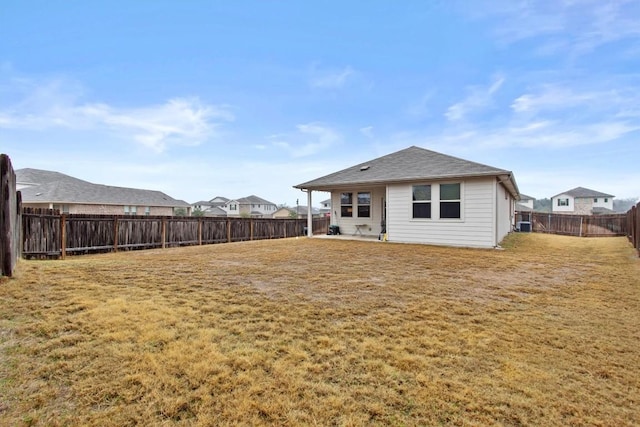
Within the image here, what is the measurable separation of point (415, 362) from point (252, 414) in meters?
1.46

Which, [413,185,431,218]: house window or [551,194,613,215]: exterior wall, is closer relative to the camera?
[413,185,431,218]: house window

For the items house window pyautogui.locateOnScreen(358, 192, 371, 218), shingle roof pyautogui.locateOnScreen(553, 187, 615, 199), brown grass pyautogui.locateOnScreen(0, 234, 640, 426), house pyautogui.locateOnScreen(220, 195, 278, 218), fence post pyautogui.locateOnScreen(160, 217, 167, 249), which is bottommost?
brown grass pyautogui.locateOnScreen(0, 234, 640, 426)

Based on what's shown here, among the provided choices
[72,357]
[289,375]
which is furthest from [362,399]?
[72,357]

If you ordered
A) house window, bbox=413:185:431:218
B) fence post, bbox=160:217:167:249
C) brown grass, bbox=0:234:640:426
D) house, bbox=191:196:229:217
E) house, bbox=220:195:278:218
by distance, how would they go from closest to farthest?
1. brown grass, bbox=0:234:640:426
2. house window, bbox=413:185:431:218
3. fence post, bbox=160:217:167:249
4. house, bbox=220:195:278:218
5. house, bbox=191:196:229:217

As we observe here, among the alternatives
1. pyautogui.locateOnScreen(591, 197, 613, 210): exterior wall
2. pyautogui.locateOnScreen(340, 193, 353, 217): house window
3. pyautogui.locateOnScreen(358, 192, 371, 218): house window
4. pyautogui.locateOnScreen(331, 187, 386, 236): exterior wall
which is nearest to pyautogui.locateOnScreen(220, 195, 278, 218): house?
pyautogui.locateOnScreen(331, 187, 386, 236): exterior wall

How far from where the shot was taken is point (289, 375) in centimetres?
239

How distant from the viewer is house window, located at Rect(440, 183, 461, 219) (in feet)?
35.7

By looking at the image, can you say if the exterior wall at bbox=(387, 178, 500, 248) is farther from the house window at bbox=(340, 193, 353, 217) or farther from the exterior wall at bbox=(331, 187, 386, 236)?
the house window at bbox=(340, 193, 353, 217)

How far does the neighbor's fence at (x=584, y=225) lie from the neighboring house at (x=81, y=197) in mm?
35131

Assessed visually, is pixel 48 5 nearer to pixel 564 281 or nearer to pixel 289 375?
pixel 289 375

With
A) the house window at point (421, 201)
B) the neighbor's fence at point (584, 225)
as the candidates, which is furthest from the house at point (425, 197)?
the neighbor's fence at point (584, 225)

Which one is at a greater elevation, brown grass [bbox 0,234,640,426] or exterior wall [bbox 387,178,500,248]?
exterior wall [bbox 387,178,500,248]

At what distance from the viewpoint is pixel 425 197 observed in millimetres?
11500

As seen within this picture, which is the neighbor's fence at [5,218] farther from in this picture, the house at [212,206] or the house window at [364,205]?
the house at [212,206]
